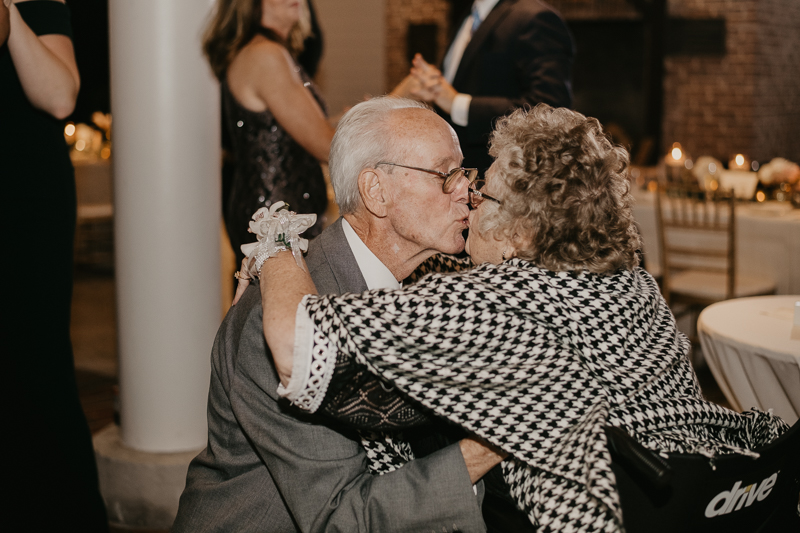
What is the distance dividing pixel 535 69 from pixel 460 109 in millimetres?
282

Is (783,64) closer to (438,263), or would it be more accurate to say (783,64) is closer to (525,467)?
(438,263)

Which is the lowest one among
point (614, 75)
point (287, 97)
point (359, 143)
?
point (359, 143)

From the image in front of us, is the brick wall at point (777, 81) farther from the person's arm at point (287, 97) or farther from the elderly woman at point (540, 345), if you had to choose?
the elderly woman at point (540, 345)

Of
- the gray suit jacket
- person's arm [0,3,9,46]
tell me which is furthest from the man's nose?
person's arm [0,3,9,46]

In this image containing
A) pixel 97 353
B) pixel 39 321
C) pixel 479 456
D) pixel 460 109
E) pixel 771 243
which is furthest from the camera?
pixel 97 353

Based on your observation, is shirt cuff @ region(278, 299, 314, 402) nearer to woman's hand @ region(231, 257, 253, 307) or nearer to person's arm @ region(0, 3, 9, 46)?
woman's hand @ region(231, 257, 253, 307)

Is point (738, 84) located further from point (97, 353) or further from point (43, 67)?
point (43, 67)

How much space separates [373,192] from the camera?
60.9 inches

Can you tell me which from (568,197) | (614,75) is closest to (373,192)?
(568,197)

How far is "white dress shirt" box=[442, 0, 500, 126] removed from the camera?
96.9 inches

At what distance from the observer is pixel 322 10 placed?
334 inches

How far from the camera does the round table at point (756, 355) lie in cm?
194

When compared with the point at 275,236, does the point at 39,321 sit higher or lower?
lower

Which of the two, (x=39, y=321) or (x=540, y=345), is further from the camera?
(x=39, y=321)
